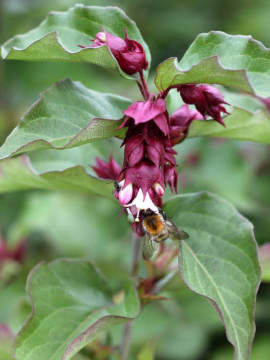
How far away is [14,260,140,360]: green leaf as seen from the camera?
1063mm

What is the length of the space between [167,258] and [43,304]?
332 mm

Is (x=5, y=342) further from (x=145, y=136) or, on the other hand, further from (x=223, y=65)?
(x=223, y=65)

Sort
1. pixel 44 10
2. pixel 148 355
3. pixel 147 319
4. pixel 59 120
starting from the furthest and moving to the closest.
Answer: pixel 44 10 → pixel 147 319 → pixel 148 355 → pixel 59 120

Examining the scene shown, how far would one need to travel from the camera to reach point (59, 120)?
3.33ft

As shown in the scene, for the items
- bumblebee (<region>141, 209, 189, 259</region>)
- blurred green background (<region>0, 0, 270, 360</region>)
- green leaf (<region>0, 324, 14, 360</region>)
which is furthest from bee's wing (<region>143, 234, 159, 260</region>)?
blurred green background (<region>0, 0, 270, 360</region>)

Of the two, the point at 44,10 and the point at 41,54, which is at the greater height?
the point at 41,54

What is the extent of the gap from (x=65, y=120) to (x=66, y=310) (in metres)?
0.44

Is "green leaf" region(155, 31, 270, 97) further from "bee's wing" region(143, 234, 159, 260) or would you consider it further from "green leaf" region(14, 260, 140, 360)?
"green leaf" region(14, 260, 140, 360)

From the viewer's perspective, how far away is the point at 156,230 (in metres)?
1.10

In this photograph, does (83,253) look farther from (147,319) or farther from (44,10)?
(44,10)

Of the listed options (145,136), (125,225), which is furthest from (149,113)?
(125,225)

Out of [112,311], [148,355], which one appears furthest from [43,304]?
[148,355]

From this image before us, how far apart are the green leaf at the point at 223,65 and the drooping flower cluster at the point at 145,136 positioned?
50 mm

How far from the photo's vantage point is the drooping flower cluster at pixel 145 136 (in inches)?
36.8
